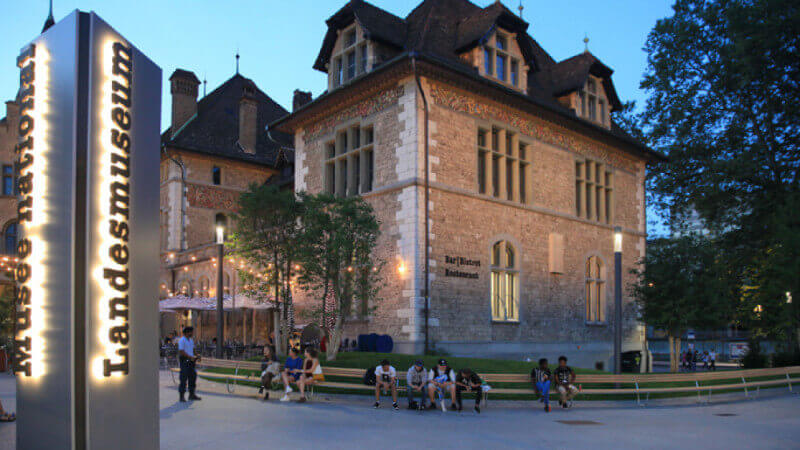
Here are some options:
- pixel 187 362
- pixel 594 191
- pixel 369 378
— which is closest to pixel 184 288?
pixel 594 191

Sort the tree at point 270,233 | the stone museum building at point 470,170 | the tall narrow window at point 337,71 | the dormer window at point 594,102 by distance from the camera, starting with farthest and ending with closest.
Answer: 1. the dormer window at point 594,102
2. the tall narrow window at point 337,71
3. the stone museum building at point 470,170
4. the tree at point 270,233

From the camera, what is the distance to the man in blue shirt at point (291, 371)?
48.0 ft

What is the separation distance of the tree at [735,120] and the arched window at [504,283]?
8.44m

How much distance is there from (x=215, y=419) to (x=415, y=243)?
9729 mm

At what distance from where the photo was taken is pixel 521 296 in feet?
76.0

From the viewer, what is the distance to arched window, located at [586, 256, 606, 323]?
27.0 meters

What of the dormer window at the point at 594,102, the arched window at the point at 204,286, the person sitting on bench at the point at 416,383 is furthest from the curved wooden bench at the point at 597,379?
the arched window at the point at 204,286

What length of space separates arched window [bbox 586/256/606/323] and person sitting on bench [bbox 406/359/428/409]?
47.0 ft

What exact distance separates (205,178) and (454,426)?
2785 cm

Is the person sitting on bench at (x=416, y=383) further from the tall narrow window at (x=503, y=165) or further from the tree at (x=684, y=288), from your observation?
the tree at (x=684, y=288)

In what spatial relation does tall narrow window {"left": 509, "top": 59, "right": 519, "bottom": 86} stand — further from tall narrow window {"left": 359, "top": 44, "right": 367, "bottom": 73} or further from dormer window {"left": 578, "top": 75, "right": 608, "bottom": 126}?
tall narrow window {"left": 359, "top": 44, "right": 367, "bottom": 73}

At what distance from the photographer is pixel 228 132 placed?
38.4 m

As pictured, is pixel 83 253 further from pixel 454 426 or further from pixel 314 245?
pixel 314 245

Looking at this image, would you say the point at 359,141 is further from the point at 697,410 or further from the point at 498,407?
the point at 697,410
